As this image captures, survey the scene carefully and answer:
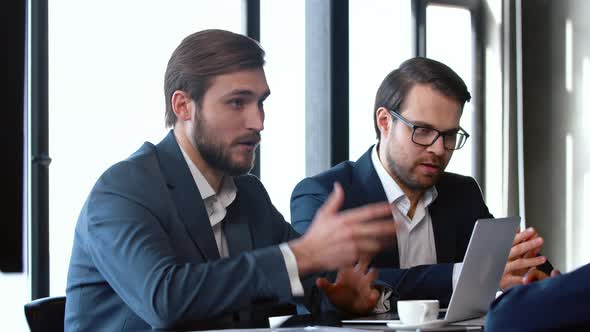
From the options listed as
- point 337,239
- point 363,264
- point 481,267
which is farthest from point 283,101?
point 337,239

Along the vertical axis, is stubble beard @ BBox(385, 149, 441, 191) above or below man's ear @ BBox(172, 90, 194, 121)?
below

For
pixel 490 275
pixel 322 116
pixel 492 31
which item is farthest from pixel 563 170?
pixel 490 275

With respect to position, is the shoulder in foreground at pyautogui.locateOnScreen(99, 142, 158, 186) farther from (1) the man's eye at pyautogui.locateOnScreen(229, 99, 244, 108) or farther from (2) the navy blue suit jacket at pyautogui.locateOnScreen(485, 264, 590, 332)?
(2) the navy blue suit jacket at pyautogui.locateOnScreen(485, 264, 590, 332)

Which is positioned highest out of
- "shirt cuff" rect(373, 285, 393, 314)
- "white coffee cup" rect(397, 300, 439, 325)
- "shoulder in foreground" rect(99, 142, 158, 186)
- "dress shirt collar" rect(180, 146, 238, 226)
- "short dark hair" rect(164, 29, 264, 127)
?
"short dark hair" rect(164, 29, 264, 127)

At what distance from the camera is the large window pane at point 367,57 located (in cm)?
512

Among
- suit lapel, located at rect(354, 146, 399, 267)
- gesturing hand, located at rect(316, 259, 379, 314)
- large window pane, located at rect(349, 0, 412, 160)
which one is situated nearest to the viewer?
gesturing hand, located at rect(316, 259, 379, 314)

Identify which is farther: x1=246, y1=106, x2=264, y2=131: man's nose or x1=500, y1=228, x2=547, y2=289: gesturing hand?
x1=500, y1=228, x2=547, y2=289: gesturing hand

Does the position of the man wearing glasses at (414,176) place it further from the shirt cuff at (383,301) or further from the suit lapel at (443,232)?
the shirt cuff at (383,301)

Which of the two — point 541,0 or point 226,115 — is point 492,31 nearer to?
point 541,0

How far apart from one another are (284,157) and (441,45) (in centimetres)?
183

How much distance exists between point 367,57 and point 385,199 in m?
2.08

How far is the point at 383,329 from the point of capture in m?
1.95

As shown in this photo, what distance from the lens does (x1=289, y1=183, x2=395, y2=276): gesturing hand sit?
199 centimetres

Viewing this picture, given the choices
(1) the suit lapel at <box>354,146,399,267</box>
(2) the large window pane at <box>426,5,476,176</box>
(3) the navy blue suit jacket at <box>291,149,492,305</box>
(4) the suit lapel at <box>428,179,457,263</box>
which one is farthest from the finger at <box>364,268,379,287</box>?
(2) the large window pane at <box>426,5,476,176</box>
